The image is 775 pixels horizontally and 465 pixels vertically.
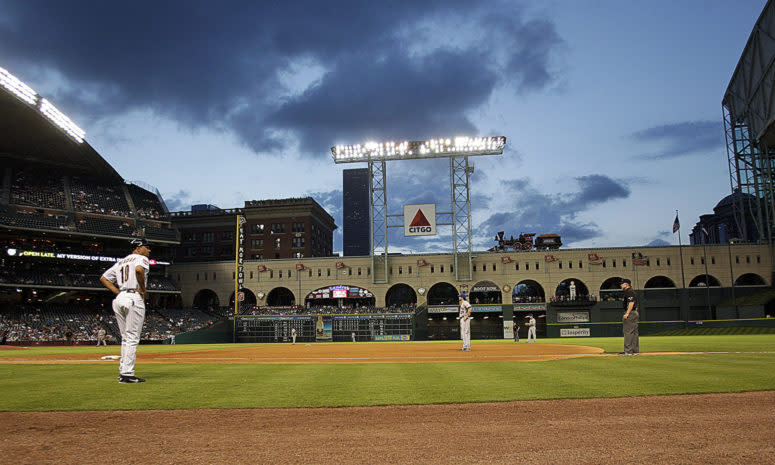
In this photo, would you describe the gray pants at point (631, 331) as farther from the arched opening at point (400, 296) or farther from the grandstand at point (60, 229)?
the arched opening at point (400, 296)

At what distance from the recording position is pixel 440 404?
22.3 feet

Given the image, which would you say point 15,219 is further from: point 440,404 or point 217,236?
point 440,404

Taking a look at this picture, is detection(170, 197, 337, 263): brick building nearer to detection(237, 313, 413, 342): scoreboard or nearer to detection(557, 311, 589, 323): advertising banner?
detection(237, 313, 413, 342): scoreboard

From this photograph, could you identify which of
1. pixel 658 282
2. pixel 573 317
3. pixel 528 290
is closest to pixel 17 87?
pixel 528 290

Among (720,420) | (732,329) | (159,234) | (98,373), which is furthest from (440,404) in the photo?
(159,234)

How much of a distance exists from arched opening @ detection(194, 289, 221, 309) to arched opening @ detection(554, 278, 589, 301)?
45158 mm

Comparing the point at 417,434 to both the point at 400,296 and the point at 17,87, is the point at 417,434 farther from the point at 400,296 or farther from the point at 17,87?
the point at 400,296

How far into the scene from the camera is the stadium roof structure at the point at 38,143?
4866cm

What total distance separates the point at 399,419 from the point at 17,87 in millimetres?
53482

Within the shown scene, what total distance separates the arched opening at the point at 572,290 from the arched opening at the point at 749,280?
17.3 metres

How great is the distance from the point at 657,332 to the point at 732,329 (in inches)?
293

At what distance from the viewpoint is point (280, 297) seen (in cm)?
7025

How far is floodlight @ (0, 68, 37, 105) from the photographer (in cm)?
4300

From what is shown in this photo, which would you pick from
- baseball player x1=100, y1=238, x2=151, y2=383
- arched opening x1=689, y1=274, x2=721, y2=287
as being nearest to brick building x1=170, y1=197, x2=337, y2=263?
arched opening x1=689, y1=274, x2=721, y2=287
